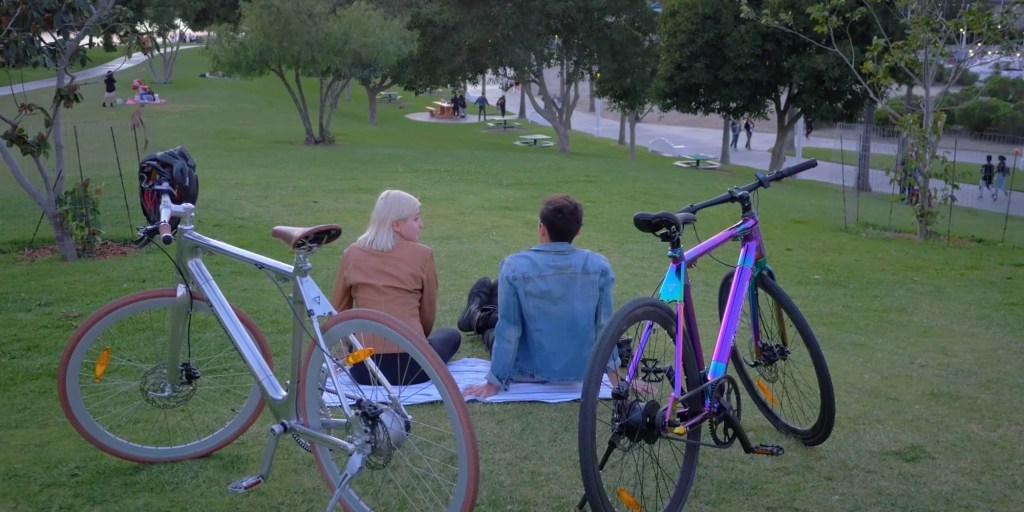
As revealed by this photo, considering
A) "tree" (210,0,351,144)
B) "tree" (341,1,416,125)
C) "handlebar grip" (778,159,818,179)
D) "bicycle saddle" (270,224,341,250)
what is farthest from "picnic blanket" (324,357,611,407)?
"tree" (341,1,416,125)

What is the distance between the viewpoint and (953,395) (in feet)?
19.1

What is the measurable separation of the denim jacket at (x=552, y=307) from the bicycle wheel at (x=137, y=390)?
4.78 ft

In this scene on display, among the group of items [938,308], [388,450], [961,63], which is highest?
[961,63]

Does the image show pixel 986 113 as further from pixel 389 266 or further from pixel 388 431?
pixel 388 431

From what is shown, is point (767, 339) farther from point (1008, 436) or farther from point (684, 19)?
point (684, 19)

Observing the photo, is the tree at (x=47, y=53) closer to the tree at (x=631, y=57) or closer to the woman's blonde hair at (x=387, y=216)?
the woman's blonde hair at (x=387, y=216)

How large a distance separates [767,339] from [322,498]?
7.60 ft

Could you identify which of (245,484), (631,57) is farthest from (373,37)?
(245,484)

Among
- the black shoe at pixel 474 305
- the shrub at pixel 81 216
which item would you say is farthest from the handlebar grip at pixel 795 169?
the shrub at pixel 81 216

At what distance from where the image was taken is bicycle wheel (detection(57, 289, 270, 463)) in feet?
14.3

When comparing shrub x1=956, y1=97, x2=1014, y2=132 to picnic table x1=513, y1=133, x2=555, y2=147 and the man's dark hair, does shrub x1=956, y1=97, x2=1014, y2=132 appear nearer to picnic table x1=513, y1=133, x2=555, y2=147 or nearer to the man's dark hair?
picnic table x1=513, y1=133, x2=555, y2=147

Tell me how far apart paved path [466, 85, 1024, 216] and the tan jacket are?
1631 cm

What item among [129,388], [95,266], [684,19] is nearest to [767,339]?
[129,388]

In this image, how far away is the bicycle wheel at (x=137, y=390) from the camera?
4.36 metres
